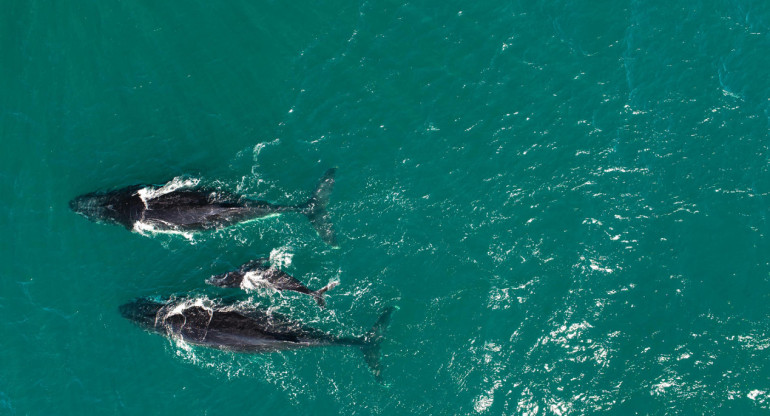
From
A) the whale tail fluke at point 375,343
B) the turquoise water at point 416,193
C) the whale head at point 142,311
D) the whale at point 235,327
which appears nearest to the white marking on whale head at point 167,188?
the turquoise water at point 416,193

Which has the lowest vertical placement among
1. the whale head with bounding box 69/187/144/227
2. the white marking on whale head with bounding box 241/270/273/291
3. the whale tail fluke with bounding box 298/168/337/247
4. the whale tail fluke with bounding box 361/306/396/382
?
the whale head with bounding box 69/187/144/227

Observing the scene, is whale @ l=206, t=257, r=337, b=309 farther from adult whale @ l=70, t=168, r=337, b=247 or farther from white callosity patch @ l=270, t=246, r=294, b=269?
adult whale @ l=70, t=168, r=337, b=247

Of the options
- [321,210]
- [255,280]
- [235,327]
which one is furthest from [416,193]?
[235,327]

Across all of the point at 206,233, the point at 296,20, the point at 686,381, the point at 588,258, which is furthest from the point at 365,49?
the point at 686,381

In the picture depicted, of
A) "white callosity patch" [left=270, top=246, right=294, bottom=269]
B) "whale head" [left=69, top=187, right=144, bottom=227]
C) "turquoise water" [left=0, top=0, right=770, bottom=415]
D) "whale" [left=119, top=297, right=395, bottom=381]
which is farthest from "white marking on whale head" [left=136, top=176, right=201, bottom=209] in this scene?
"white callosity patch" [left=270, top=246, right=294, bottom=269]

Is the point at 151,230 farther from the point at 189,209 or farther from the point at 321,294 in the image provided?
the point at 321,294

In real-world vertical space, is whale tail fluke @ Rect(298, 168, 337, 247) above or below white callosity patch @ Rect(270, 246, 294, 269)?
above

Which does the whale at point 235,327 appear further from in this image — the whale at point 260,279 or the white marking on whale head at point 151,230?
the white marking on whale head at point 151,230
